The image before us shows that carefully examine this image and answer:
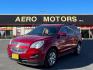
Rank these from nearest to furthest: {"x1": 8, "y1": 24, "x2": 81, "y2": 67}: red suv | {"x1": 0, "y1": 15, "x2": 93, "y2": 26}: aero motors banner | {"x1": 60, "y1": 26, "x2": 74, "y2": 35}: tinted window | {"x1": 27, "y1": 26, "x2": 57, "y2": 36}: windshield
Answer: {"x1": 8, "y1": 24, "x2": 81, "y2": 67}: red suv < {"x1": 27, "y1": 26, "x2": 57, "y2": 36}: windshield < {"x1": 60, "y1": 26, "x2": 74, "y2": 35}: tinted window < {"x1": 0, "y1": 15, "x2": 93, "y2": 26}: aero motors banner

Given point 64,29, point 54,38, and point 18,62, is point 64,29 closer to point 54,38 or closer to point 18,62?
point 54,38

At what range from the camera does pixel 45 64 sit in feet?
35.0

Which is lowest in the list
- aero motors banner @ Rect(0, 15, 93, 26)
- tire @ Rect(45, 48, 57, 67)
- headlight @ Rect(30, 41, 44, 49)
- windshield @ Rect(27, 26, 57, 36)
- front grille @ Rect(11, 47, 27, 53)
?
tire @ Rect(45, 48, 57, 67)

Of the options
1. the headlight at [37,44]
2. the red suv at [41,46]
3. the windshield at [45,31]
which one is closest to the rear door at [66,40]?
the red suv at [41,46]

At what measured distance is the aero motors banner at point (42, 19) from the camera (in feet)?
171

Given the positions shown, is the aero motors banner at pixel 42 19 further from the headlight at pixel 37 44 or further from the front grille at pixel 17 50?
the headlight at pixel 37 44

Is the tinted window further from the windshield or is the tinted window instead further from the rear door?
the windshield

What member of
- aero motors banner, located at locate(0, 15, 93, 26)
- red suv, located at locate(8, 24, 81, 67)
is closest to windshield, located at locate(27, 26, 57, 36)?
red suv, located at locate(8, 24, 81, 67)

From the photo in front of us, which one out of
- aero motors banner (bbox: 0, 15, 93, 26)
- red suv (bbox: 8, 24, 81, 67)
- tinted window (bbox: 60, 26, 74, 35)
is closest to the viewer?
red suv (bbox: 8, 24, 81, 67)

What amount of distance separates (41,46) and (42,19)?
4217 centimetres

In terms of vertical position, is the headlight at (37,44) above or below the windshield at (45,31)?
below

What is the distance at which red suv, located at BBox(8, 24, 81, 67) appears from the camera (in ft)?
33.8

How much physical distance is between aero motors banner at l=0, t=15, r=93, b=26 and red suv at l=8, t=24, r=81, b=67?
131 ft

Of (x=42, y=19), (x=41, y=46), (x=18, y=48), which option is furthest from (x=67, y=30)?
(x=42, y=19)
